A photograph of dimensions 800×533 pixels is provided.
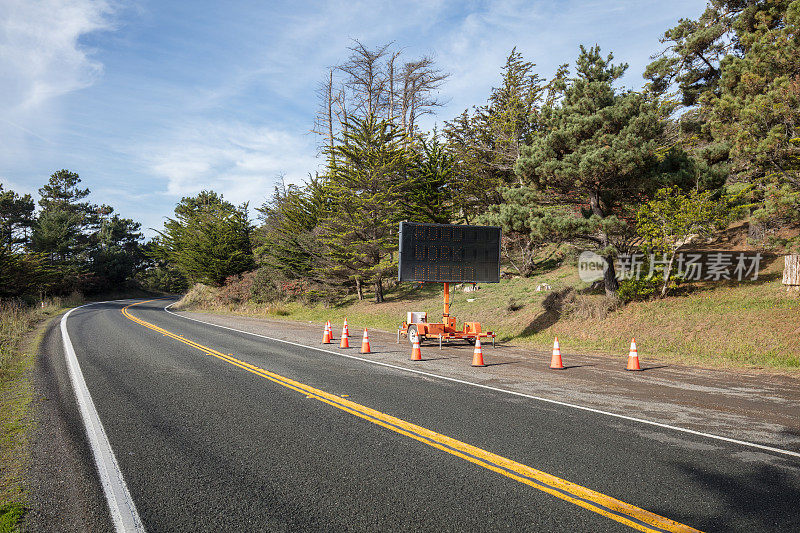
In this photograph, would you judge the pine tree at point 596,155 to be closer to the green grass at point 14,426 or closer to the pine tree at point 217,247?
the green grass at point 14,426

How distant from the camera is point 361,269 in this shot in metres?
27.1

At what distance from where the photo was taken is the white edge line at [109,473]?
3.35 metres

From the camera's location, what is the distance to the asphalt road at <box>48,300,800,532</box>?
3406 mm

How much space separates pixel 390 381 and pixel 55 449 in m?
5.18

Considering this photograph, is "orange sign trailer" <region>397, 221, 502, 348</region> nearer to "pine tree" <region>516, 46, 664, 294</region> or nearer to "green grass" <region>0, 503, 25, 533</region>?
"pine tree" <region>516, 46, 664, 294</region>

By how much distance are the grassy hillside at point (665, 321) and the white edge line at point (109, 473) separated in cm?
1193

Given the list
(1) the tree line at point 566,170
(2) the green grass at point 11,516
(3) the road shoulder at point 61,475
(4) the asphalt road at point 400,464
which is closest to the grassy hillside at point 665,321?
(1) the tree line at point 566,170

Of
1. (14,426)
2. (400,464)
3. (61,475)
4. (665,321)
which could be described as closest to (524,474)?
(400,464)

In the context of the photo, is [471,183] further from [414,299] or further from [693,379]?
[693,379]

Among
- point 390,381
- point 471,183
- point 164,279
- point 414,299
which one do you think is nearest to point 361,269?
point 414,299

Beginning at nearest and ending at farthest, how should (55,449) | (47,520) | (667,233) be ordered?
(47,520) → (55,449) → (667,233)

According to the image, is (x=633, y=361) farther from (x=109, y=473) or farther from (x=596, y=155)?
(x=109, y=473)

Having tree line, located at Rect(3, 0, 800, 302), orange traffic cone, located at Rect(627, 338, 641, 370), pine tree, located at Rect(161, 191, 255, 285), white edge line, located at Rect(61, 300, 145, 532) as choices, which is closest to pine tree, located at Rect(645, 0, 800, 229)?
tree line, located at Rect(3, 0, 800, 302)

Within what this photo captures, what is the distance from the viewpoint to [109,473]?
Answer: 4.19 meters
